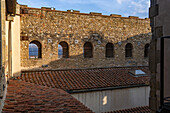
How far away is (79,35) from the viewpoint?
400 inches

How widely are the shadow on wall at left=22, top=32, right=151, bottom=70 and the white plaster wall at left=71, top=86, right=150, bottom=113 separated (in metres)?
3.08

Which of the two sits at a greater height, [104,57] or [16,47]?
[16,47]

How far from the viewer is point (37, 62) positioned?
9266 mm

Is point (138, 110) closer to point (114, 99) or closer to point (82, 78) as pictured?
point (114, 99)

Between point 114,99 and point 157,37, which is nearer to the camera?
point 157,37

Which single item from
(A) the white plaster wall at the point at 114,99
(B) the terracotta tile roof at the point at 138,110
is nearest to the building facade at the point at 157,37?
(A) the white plaster wall at the point at 114,99

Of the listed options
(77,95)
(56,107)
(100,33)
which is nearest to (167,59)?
(56,107)

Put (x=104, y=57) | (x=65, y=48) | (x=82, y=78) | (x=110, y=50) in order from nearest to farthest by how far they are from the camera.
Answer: (x=82, y=78), (x=65, y=48), (x=104, y=57), (x=110, y=50)

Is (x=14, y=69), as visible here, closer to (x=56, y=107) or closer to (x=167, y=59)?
(x=56, y=107)

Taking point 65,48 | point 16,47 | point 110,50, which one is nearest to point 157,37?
point 65,48

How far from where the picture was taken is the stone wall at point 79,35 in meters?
9.05

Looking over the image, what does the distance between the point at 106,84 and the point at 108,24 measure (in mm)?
4952

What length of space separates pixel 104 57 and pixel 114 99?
369cm

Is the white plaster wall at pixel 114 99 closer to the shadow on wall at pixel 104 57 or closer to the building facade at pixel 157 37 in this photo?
the shadow on wall at pixel 104 57
